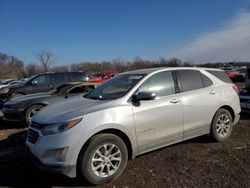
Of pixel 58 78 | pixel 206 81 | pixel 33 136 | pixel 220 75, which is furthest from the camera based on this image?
pixel 58 78

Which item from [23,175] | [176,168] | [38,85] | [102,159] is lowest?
[176,168]

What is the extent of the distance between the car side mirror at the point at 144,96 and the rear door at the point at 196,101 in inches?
36.0

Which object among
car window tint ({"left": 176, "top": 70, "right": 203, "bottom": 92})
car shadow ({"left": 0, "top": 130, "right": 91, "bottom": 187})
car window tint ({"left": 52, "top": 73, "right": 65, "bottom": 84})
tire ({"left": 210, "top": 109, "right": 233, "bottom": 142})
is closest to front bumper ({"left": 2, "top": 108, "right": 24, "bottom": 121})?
car shadow ({"left": 0, "top": 130, "right": 91, "bottom": 187})

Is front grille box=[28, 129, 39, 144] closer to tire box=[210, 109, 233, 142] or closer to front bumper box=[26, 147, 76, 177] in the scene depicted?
front bumper box=[26, 147, 76, 177]

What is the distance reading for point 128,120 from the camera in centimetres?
433

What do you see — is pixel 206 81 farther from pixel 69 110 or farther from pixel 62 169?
pixel 62 169

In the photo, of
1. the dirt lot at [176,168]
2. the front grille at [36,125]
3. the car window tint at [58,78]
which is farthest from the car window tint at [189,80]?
the car window tint at [58,78]

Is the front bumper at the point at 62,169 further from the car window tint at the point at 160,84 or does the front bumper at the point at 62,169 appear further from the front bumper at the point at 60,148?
the car window tint at the point at 160,84

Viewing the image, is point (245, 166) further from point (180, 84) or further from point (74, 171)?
point (74, 171)

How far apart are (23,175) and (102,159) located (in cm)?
144

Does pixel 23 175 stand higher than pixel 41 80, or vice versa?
pixel 41 80

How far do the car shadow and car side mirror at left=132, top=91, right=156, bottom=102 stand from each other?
1549 millimetres

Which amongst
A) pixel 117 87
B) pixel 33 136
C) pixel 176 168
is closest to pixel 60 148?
pixel 33 136

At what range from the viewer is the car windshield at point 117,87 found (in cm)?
477
